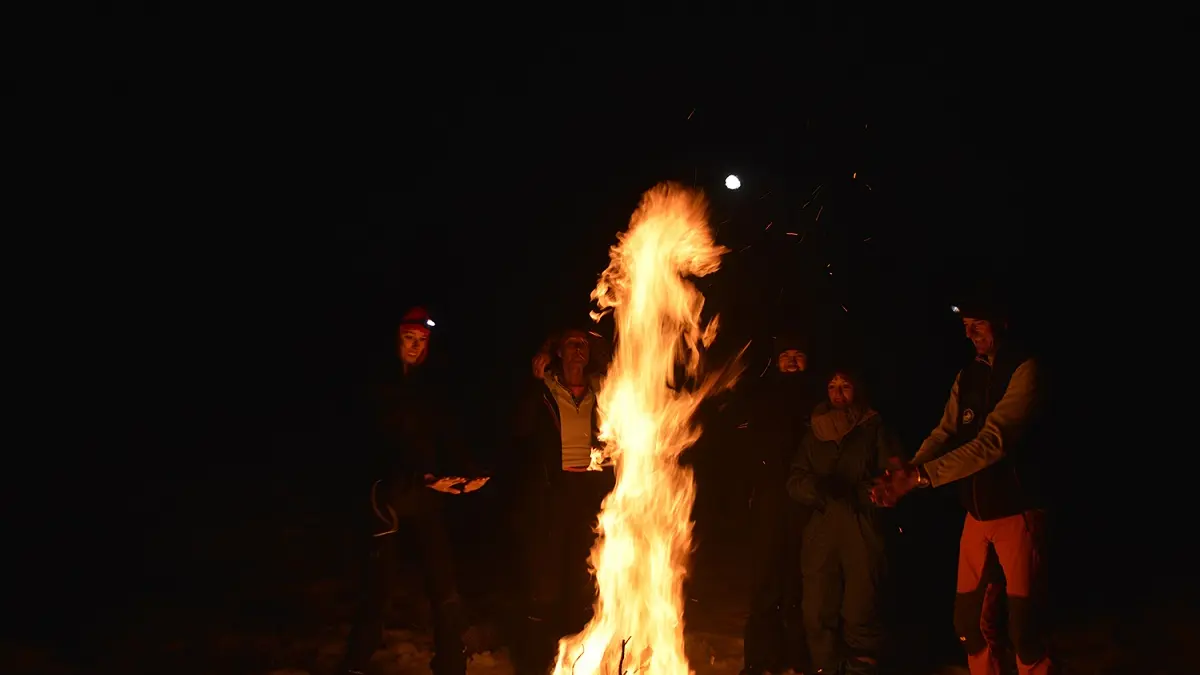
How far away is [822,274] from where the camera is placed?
18.0 meters

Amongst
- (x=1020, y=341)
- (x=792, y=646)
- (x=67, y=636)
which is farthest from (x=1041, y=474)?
(x=67, y=636)

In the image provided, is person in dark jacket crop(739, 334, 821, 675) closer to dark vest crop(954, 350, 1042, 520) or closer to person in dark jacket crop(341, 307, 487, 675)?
dark vest crop(954, 350, 1042, 520)

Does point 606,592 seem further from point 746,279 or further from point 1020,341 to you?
point 746,279

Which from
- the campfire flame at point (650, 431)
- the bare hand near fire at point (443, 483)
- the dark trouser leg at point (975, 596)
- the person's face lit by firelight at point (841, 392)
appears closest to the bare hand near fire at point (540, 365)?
the campfire flame at point (650, 431)

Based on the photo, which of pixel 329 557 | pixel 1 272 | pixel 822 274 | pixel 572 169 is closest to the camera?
pixel 329 557

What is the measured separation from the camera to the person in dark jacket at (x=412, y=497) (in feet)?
17.7

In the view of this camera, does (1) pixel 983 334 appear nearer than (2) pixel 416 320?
Yes

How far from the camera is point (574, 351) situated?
240 inches

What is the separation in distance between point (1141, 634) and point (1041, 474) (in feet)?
9.75

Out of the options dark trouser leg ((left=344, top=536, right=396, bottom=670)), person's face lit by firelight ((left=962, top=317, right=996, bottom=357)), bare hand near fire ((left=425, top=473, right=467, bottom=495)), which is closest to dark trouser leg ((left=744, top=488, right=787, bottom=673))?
person's face lit by firelight ((left=962, top=317, right=996, bottom=357))

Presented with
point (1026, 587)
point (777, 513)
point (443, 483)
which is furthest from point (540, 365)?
point (1026, 587)

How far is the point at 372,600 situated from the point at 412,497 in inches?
25.4

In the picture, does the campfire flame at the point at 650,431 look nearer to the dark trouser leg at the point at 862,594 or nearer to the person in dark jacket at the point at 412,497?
the person in dark jacket at the point at 412,497

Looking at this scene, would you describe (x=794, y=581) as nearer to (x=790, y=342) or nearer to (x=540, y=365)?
(x=790, y=342)
